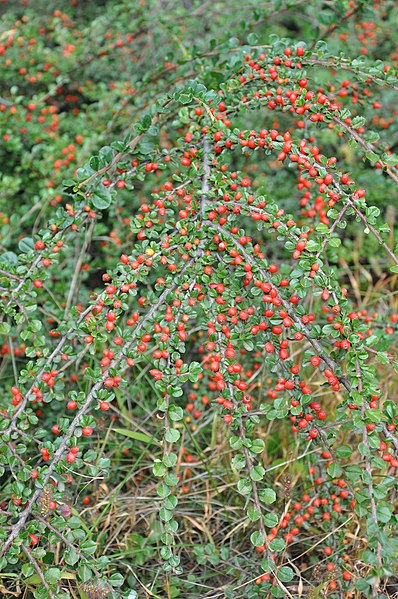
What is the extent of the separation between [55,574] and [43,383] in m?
0.51

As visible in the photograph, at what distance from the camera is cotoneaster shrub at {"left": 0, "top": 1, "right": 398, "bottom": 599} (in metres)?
1.69

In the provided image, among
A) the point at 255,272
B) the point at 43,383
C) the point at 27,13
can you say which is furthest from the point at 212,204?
the point at 27,13

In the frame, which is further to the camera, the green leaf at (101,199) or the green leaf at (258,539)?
the green leaf at (101,199)

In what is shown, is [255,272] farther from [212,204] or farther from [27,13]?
[27,13]

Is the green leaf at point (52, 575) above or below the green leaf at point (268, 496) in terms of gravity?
above

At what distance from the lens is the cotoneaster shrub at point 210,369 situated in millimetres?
1691

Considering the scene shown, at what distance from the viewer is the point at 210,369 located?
Answer: 7.34 ft

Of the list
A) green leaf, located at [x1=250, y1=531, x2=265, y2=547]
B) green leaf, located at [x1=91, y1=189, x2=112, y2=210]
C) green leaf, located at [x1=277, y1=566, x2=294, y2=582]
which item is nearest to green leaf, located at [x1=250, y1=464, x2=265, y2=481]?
green leaf, located at [x1=250, y1=531, x2=265, y2=547]

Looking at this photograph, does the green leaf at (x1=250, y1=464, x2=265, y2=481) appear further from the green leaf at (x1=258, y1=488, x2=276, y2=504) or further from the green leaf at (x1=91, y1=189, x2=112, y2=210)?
the green leaf at (x1=91, y1=189, x2=112, y2=210)

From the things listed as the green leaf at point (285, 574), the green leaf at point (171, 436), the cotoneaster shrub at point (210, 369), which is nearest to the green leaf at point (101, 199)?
the cotoneaster shrub at point (210, 369)

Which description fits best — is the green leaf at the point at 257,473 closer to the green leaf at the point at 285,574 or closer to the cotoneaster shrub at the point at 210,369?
the cotoneaster shrub at the point at 210,369

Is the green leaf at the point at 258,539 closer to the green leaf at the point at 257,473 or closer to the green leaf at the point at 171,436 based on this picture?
the green leaf at the point at 257,473

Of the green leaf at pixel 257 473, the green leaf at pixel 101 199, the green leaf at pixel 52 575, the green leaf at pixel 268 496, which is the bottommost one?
the green leaf at pixel 268 496

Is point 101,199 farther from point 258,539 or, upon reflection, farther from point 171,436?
point 258,539
